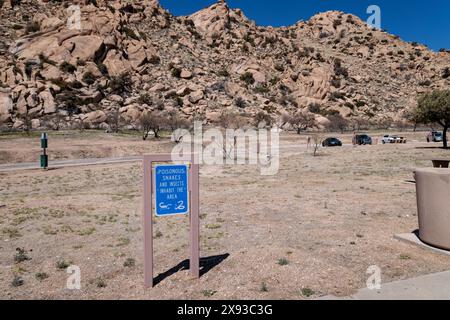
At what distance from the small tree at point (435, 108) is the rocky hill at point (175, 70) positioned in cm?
3351

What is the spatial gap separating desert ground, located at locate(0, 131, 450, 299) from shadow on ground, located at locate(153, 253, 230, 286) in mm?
20

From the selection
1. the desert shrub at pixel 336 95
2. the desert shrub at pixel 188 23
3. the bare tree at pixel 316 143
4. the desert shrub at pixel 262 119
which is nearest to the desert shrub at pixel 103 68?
the desert shrub at pixel 262 119

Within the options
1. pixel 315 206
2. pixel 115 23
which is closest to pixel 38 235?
pixel 315 206

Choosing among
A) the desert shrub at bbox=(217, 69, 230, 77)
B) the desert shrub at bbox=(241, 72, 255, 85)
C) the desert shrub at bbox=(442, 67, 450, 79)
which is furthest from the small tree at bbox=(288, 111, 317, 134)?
the desert shrub at bbox=(442, 67, 450, 79)

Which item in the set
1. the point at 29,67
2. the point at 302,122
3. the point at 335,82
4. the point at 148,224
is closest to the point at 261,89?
the point at 302,122

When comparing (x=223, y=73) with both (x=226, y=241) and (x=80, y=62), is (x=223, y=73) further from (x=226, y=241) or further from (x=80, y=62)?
(x=226, y=241)

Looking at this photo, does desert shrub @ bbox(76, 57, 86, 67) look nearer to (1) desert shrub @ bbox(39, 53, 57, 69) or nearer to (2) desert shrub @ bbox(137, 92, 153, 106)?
(1) desert shrub @ bbox(39, 53, 57, 69)

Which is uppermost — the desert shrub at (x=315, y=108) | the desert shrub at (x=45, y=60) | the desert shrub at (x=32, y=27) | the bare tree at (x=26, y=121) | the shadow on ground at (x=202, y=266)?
the desert shrub at (x=32, y=27)

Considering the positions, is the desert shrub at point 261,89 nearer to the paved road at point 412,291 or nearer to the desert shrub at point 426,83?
the desert shrub at point 426,83

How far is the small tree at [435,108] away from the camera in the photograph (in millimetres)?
33562

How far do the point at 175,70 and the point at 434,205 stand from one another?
71.8 m

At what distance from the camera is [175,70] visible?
2921 inches

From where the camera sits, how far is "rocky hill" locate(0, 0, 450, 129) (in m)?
58.3
